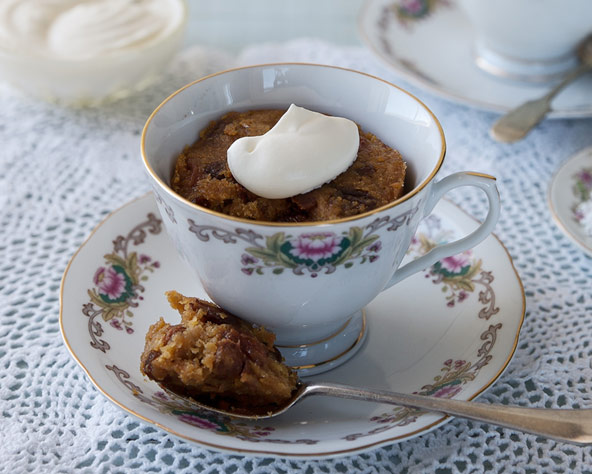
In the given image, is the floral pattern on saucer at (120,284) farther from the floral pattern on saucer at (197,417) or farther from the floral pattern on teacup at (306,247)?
the floral pattern on teacup at (306,247)

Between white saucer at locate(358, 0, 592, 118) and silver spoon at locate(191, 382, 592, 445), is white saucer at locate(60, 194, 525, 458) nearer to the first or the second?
silver spoon at locate(191, 382, 592, 445)

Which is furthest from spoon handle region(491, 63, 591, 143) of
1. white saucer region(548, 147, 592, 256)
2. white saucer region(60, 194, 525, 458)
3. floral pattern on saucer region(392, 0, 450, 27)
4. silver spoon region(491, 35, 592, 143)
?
floral pattern on saucer region(392, 0, 450, 27)

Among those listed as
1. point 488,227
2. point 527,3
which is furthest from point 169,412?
point 527,3

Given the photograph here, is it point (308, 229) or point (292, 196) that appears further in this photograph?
point (292, 196)

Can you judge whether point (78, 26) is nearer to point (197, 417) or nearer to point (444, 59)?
point (444, 59)

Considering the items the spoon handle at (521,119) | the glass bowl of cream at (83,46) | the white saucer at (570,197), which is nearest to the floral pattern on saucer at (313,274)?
the white saucer at (570,197)

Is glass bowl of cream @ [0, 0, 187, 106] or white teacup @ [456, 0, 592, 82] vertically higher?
glass bowl of cream @ [0, 0, 187, 106]

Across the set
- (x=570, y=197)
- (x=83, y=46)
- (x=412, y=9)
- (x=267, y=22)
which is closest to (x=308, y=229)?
(x=570, y=197)
